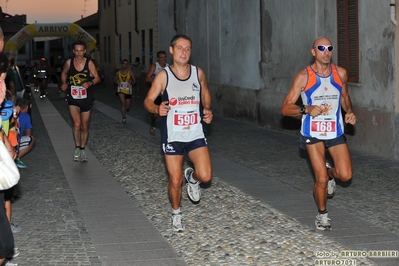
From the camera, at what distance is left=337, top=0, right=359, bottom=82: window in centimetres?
1487

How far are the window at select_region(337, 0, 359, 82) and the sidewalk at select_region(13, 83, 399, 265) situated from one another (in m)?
1.82

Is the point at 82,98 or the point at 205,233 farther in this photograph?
the point at 82,98

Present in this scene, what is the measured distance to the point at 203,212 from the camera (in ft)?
29.2

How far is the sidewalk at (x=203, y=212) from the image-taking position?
696cm

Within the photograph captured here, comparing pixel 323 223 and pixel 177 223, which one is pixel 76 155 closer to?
pixel 177 223

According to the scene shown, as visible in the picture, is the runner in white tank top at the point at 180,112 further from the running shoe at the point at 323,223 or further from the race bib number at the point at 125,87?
the race bib number at the point at 125,87

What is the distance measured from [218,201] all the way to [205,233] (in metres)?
1.78

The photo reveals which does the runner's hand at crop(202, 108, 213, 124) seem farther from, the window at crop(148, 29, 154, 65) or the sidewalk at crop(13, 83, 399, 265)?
the window at crop(148, 29, 154, 65)

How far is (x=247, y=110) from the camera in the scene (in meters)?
21.0

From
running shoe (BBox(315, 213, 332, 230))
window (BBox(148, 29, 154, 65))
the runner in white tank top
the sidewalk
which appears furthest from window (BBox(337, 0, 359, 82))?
window (BBox(148, 29, 154, 65))

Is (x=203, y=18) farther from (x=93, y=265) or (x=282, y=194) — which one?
(x=93, y=265)

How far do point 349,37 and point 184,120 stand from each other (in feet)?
26.8

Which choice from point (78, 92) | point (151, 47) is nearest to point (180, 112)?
point (78, 92)

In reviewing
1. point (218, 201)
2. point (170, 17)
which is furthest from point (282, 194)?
point (170, 17)
